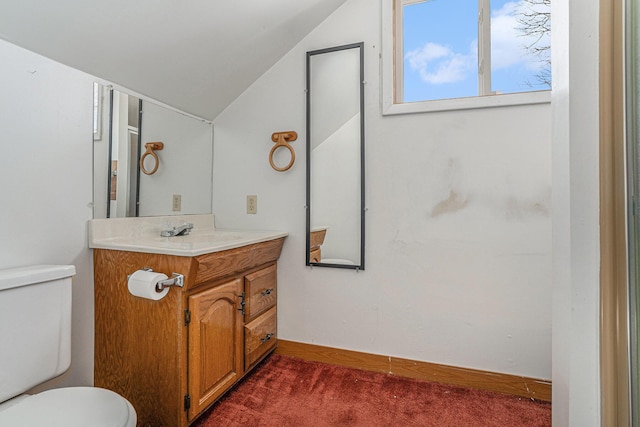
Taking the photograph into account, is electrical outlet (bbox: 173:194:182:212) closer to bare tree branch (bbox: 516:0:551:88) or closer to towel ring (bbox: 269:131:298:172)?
towel ring (bbox: 269:131:298:172)

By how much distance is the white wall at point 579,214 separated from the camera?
505 mm

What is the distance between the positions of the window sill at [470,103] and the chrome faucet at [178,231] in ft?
4.44

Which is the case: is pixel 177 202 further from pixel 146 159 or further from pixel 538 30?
pixel 538 30

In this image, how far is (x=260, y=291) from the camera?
1933mm

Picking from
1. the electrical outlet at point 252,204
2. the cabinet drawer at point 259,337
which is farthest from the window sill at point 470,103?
the cabinet drawer at point 259,337

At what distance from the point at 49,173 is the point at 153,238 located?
557mm

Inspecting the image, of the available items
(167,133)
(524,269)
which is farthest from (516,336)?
(167,133)

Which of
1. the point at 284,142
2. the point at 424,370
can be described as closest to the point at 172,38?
the point at 284,142

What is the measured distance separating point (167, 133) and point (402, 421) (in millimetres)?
2030

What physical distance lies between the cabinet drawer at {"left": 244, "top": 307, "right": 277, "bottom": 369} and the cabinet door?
5 centimetres

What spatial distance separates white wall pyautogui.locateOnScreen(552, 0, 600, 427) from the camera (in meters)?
0.50

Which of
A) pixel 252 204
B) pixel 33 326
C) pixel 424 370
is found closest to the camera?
pixel 33 326

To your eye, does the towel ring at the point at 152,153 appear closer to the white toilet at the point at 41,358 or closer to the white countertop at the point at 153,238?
the white countertop at the point at 153,238

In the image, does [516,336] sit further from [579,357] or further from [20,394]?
[20,394]
